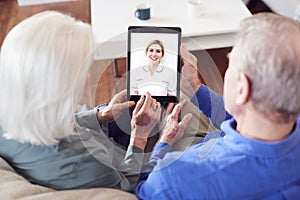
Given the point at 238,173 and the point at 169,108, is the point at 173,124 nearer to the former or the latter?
the point at 169,108

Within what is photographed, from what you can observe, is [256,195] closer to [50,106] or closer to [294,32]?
[294,32]

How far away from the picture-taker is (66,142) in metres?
0.97

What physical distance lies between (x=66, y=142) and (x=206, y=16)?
125 centimetres

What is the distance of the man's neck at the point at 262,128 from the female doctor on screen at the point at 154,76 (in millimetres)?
408

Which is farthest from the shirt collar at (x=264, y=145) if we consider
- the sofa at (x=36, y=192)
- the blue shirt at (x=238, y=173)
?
the sofa at (x=36, y=192)

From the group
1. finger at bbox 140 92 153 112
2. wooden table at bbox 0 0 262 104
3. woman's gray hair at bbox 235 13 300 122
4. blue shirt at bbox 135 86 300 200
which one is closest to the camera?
woman's gray hair at bbox 235 13 300 122

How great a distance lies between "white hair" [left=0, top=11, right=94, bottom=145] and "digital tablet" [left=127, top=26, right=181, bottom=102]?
35cm

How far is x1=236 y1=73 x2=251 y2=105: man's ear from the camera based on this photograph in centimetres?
84

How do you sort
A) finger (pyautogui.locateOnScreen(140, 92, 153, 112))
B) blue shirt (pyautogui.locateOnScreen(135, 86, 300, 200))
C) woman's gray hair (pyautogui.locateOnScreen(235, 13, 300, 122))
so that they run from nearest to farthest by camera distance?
1. woman's gray hair (pyautogui.locateOnScreen(235, 13, 300, 122))
2. blue shirt (pyautogui.locateOnScreen(135, 86, 300, 200))
3. finger (pyautogui.locateOnScreen(140, 92, 153, 112))

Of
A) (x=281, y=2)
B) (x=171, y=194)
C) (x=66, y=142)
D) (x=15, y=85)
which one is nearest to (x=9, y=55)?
(x=15, y=85)

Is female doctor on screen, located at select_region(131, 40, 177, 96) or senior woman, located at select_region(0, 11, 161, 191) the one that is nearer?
senior woman, located at select_region(0, 11, 161, 191)

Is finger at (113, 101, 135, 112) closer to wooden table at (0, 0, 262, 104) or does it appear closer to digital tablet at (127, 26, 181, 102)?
digital tablet at (127, 26, 181, 102)

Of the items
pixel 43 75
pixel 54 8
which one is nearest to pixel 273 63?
pixel 43 75

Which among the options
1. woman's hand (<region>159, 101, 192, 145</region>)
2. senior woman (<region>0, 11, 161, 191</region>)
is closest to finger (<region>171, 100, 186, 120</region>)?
woman's hand (<region>159, 101, 192, 145</region>)
